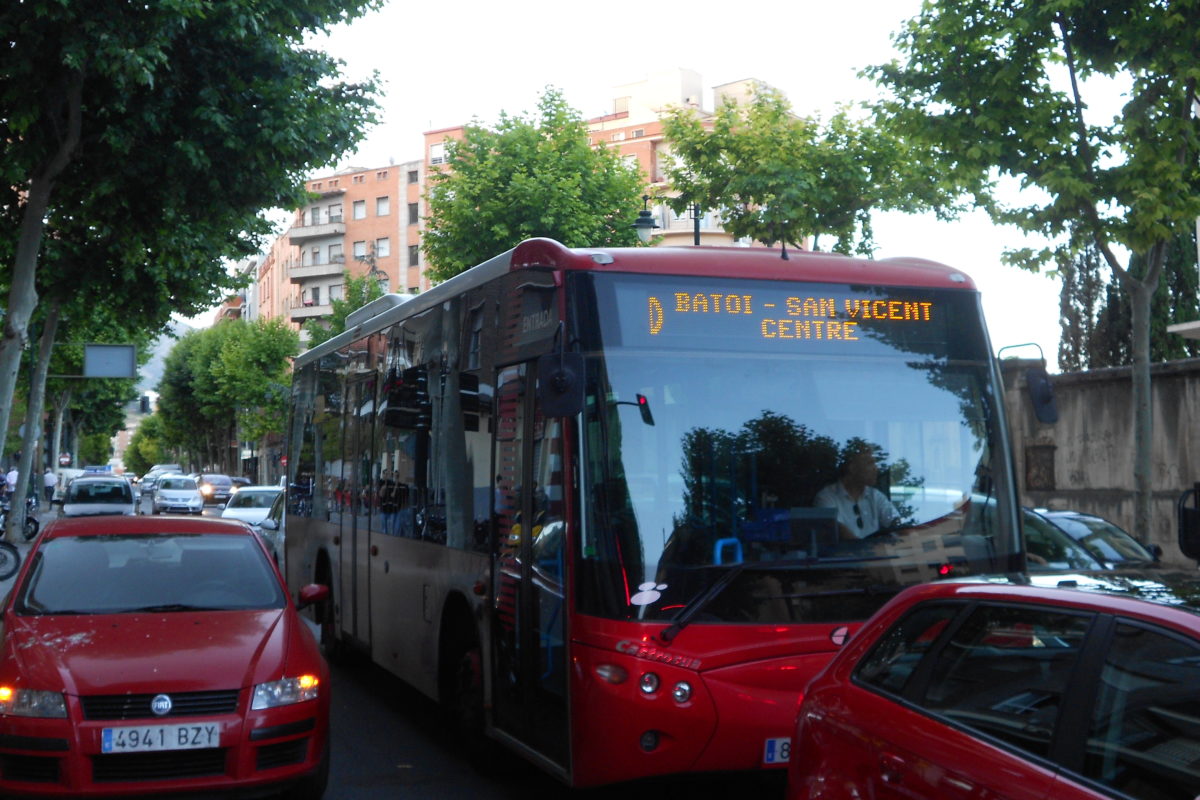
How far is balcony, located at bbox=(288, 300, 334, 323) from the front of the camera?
93.9 meters

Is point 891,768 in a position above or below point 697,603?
below

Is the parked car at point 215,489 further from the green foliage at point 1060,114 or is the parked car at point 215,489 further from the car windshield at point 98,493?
the green foliage at point 1060,114

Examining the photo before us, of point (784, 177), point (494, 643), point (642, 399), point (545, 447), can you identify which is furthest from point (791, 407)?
point (784, 177)

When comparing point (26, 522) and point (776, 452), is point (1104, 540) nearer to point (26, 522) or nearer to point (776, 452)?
point (776, 452)

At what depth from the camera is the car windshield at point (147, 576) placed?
747 centimetres

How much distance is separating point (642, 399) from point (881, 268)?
1.69 metres

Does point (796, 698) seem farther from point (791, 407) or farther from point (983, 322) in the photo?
point (983, 322)

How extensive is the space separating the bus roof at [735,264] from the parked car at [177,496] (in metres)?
46.4

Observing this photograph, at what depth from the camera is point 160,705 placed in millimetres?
6320

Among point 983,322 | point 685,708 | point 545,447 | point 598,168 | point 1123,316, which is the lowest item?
point 685,708

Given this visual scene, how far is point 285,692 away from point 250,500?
25.1m

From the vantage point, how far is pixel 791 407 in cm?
656

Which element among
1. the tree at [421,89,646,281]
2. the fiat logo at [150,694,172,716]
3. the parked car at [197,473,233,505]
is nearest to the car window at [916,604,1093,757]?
the fiat logo at [150,694,172,716]

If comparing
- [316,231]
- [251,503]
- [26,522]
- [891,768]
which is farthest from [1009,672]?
[316,231]
